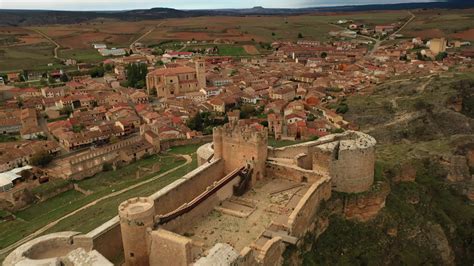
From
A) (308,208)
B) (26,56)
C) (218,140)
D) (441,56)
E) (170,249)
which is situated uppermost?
(218,140)

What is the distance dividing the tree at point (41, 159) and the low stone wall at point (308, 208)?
36.3 meters

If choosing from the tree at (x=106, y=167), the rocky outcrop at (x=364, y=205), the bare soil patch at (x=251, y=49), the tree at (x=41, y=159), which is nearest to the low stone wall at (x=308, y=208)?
the rocky outcrop at (x=364, y=205)

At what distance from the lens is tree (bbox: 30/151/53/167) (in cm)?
4525

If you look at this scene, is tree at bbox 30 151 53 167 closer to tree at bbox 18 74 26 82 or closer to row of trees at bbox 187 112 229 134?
row of trees at bbox 187 112 229 134

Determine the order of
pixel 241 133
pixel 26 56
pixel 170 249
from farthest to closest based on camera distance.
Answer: pixel 26 56
pixel 241 133
pixel 170 249

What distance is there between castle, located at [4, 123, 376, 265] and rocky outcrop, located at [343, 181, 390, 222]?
0.44 metres

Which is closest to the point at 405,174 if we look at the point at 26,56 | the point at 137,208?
the point at 137,208

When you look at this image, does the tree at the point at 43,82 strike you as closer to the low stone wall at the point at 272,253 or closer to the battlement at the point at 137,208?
the battlement at the point at 137,208

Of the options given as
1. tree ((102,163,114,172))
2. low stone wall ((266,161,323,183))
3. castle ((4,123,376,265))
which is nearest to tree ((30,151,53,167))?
tree ((102,163,114,172))

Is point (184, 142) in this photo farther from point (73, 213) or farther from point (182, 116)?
point (73, 213)

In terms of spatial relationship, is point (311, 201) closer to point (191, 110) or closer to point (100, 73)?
point (191, 110)

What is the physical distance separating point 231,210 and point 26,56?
387 ft

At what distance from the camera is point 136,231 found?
14.0 metres

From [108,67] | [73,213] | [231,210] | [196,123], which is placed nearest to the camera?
[231,210]
